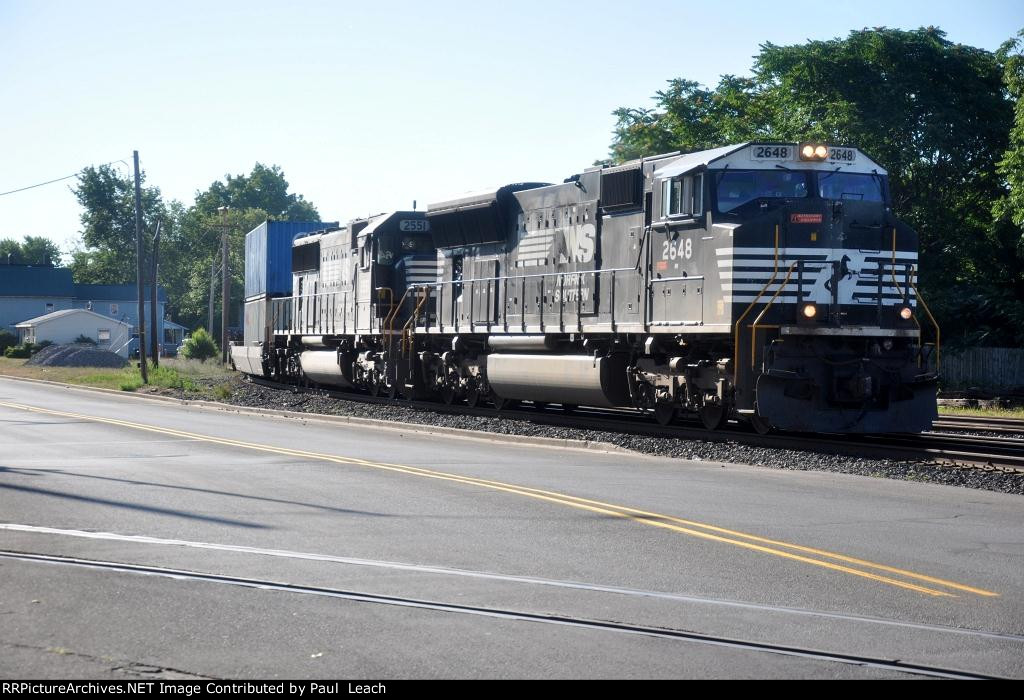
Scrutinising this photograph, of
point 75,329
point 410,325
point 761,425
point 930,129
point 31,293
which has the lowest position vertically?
point 761,425

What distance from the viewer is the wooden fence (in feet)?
120

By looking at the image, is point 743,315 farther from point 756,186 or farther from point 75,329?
point 75,329

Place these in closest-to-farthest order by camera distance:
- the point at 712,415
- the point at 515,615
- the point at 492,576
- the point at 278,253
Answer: the point at 515,615 → the point at 492,576 → the point at 712,415 → the point at 278,253

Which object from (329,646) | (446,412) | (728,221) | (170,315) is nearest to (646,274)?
(728,221)

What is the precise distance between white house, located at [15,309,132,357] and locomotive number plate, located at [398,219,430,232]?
6724 centimetres

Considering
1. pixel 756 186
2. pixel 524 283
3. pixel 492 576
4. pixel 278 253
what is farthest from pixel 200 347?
pixel 492 576

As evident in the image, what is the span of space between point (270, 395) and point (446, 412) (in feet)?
30.7

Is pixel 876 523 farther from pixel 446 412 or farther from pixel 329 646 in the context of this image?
pixel 446 412

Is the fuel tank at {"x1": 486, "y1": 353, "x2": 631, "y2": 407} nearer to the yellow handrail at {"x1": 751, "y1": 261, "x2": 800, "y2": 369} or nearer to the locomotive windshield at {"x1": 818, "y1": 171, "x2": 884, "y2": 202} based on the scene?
the yellow handrail at {"x1": 751, "y1": 261, "x2": 800, "y2": 369}

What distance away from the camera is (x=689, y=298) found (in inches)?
702

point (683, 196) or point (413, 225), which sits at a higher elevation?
point (413, 225)

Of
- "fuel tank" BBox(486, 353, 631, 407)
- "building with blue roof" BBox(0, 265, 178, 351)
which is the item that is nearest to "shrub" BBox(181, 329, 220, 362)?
"building with blue roof" BBox(0, 265, 178, 351)

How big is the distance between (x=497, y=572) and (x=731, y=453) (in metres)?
8.77

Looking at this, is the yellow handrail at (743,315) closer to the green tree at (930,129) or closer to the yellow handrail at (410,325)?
the yellow handrail at (410,325)
